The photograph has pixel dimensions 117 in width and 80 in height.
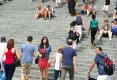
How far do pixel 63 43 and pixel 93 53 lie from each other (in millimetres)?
2098

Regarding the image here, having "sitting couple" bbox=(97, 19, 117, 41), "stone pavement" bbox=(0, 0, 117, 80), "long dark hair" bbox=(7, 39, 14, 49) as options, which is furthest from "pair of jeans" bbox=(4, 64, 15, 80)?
"sitting couple" bbox=(97, 19, 117, 41)

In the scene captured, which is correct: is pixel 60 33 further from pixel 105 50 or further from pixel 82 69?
pixel 82 69

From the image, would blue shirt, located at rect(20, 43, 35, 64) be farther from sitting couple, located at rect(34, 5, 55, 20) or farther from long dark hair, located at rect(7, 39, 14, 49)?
sitting couple, located at rect(34, 5, 55, 20)

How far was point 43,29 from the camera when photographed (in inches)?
833

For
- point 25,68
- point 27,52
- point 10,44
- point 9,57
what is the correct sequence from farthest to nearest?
point 25,68, point 27,52, point 9,57, point 10,44

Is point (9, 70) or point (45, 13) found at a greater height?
point (45, 13)

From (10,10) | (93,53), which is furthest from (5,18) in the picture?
(93,53)

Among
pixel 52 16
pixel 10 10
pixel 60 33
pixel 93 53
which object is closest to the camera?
pixel 93 53

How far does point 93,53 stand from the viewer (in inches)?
663

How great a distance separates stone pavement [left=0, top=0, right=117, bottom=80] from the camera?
16.0 meters

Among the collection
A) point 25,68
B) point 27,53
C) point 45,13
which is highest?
point 45,13

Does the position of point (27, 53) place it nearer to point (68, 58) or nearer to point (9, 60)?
point (9, 60)

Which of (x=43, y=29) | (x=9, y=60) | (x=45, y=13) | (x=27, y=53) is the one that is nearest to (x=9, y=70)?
(x=9, y=60)

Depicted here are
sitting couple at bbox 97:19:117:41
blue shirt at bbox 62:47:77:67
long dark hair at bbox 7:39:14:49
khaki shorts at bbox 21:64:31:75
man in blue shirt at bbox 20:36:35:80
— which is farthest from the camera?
sitting couple at bbox 97:19:117:41
